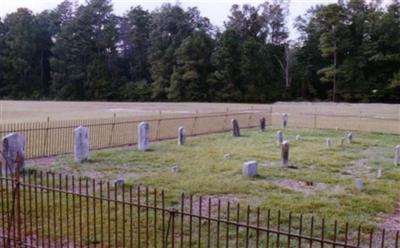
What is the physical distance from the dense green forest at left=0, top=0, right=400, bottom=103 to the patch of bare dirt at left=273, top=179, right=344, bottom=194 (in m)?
45.9

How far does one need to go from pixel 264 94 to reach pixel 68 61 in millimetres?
31822

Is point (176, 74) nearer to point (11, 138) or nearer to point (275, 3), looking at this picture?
point (275, 3)

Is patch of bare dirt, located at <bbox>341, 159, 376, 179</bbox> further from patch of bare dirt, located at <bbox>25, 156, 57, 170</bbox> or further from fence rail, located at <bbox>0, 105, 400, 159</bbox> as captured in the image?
fence rail, located at <bbox>0, 105, 400, 159</bbox>

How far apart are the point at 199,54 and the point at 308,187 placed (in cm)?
5386

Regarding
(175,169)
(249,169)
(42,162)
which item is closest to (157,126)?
(42,162)

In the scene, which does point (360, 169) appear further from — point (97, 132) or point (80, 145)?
point (97, 132)

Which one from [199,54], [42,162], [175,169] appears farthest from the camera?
[199,54]

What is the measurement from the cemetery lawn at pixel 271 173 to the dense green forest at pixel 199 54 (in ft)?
122

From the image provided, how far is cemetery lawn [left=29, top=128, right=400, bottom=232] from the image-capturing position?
1135cm

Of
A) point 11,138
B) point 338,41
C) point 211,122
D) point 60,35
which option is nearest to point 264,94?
point 338,41

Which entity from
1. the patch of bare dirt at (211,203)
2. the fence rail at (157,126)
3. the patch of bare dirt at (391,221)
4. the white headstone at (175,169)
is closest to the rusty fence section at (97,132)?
the fence rail at (157,126)

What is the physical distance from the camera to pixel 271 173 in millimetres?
15367

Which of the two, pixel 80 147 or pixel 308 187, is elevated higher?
pixel 80 147

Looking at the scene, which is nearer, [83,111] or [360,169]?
[360,169]
